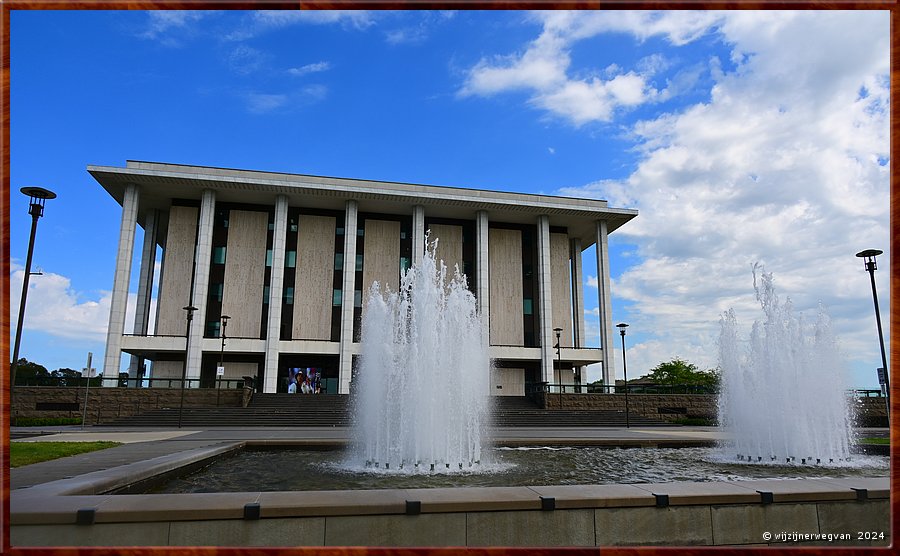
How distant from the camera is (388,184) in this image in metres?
43.2

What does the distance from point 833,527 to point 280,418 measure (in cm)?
2517

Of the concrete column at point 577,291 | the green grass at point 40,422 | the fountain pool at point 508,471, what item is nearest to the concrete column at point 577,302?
the concrete column at point 577,291

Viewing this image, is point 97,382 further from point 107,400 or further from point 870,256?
point 870,256

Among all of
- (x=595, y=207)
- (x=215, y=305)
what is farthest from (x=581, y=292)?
(x=215, y=305)

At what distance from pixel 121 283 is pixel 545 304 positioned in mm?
29681

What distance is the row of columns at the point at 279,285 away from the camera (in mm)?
38062

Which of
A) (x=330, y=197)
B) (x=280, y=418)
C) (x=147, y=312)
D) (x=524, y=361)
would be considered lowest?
(x=280, y=418)

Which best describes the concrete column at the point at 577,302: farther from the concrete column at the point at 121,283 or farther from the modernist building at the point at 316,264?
the concrete column at the point at 121,283

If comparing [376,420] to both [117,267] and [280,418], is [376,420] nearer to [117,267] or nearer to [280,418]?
[280,418]

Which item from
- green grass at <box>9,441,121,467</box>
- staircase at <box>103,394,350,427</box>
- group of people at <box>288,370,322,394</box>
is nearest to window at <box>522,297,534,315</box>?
group of people at <box>288,370,322,394</box>

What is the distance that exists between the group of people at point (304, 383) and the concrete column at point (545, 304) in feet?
54.3

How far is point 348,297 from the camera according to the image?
41.3 metres

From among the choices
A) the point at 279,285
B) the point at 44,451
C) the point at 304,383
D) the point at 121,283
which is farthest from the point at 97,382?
the point at 44,451

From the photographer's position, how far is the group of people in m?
36.8
